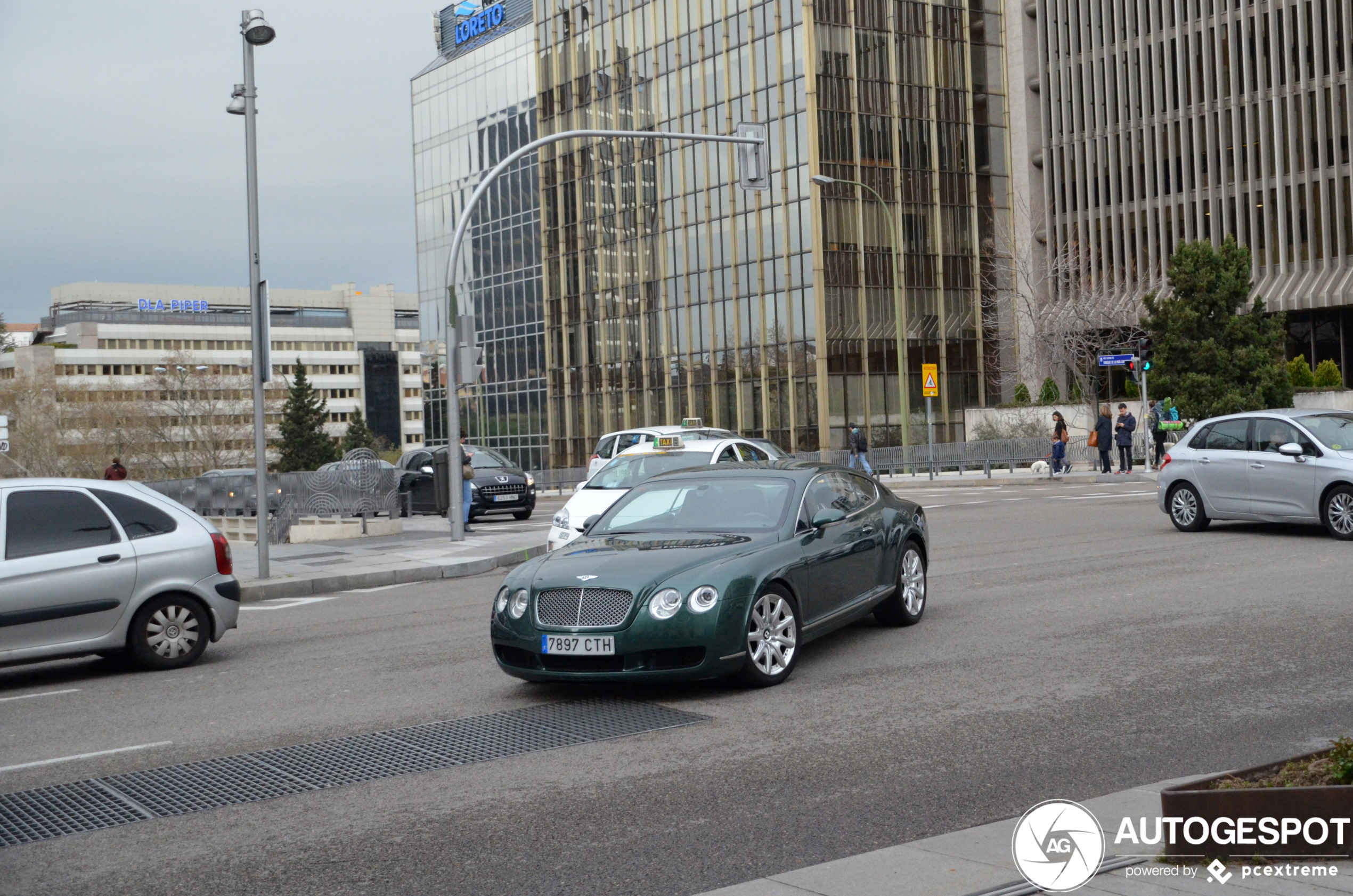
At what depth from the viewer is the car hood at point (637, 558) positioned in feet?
26.8

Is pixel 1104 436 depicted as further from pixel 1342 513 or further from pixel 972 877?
pixel 972 877

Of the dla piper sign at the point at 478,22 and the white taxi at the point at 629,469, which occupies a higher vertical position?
the dla piper sign at the point at 478,22

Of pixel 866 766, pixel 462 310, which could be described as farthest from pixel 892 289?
pixel 866 766

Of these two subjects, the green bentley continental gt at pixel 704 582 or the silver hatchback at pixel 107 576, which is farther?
the silver hatchback at pixel 107 576

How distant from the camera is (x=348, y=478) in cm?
2520

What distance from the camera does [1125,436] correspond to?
1394 inches

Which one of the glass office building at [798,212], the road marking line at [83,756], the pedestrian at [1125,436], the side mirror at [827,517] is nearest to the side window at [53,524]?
the road marking line at [83,756]

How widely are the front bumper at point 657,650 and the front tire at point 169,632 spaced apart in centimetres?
374

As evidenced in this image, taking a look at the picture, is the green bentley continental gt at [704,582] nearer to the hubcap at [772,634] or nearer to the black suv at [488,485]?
the hubcap at [772,634]

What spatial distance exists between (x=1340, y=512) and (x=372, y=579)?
11.6 metres

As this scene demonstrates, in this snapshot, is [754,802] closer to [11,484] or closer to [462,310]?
[11,484]

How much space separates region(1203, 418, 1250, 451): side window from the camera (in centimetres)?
1672

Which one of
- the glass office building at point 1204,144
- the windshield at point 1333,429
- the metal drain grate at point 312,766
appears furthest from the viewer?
the glass office building at point 1204,144

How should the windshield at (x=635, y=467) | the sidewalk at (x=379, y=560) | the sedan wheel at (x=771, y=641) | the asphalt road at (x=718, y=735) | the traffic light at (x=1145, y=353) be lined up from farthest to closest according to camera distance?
the traffic light at (x=1145, y=353)
the windshield at (x=635, y=467)
the sidewalk at (x=379, y=560)
the sedan wheel at (x=771, y=641)
the asphalt road at (x=718, y=735)
